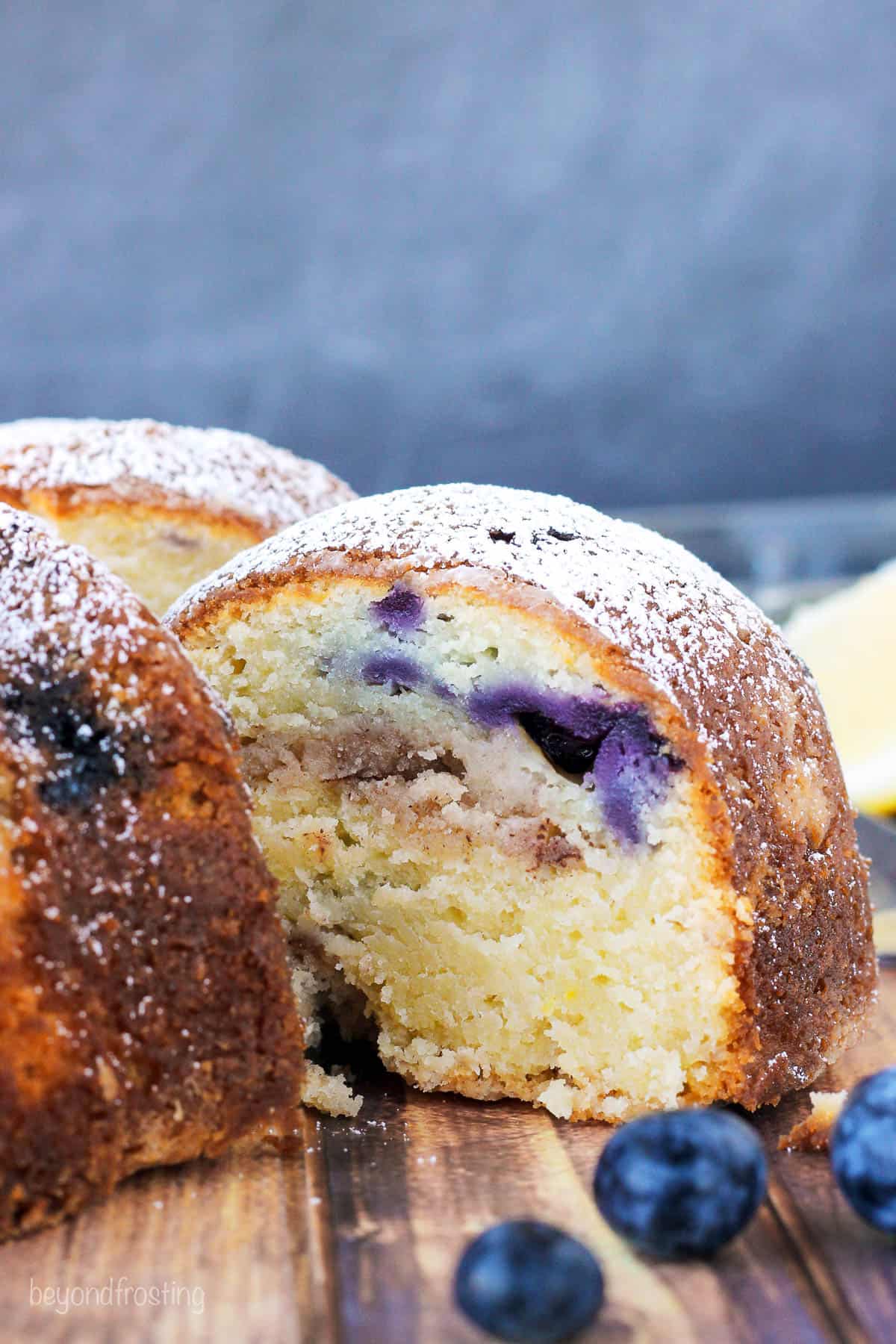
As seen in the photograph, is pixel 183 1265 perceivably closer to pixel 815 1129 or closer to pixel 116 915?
pixel 116 915

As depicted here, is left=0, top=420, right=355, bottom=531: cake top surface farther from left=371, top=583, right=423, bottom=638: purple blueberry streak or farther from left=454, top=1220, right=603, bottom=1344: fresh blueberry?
left=454, top=1220, right=603, bottom=1344: fresh blueberry

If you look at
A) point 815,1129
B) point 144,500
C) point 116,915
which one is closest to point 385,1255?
point 116,915

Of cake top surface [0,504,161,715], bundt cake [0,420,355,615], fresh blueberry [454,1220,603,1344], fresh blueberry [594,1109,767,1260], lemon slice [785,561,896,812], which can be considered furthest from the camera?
lemon slice [785,561,896,812]

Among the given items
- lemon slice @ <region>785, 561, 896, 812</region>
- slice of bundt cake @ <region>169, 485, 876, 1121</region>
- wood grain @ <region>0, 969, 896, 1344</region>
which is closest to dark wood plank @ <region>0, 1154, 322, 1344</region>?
wood grain @ <region>0, 969, 896, 1344</region>

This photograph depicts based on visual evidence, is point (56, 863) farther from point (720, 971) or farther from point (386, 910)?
point (720, 971)

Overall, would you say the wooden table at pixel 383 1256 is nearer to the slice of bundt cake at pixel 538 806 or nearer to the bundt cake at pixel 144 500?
the slice of bundt cake at pixel 538 806
